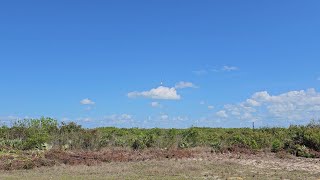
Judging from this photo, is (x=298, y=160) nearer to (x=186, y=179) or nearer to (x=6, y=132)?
(x=186, y=179)

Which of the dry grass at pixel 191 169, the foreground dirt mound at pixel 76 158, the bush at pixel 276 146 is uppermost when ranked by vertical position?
the bush at pixel 276 146

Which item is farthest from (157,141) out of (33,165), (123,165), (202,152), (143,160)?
(33,165)

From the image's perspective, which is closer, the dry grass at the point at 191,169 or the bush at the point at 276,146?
the dry grass at the point at 191,169

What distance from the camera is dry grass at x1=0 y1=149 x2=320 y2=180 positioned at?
16.3 metres

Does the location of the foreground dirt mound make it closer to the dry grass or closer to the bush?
the dry grass

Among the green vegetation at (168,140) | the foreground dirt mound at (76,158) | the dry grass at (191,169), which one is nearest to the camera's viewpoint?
the dry grass at (191,169)

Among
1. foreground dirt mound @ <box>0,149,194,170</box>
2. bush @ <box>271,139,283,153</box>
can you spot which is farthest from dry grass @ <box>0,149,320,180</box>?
bush @ <box>271,139,283,153</box>

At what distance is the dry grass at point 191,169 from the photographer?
16.3m

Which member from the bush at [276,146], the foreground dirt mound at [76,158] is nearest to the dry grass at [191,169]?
the foreground dirt mound at [76,158]

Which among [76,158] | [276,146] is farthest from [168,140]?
[76,158]

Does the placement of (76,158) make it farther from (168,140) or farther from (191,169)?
(168,140)

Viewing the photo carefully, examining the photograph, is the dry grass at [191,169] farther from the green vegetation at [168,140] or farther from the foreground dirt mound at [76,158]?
the green vegetation at [168,140]

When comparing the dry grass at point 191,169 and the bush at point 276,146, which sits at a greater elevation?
the bush at point 276,146

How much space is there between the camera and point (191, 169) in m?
18.1
